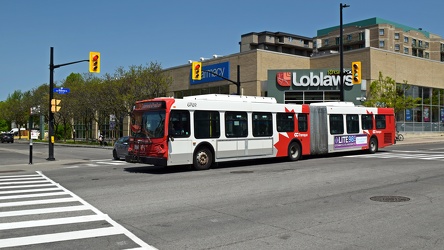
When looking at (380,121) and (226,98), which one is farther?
(380,121)

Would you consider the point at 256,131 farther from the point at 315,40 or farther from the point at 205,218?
the point at 315,40

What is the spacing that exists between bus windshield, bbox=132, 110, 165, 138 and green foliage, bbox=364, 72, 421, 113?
30.3 metres

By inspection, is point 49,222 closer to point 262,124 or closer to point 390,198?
point 390,198

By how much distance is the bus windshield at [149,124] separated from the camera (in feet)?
53.0

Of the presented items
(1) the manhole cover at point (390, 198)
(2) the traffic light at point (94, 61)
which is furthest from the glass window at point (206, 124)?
(2) the traffic light at point (94, 61)

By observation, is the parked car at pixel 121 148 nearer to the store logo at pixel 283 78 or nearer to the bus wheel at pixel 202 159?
the bus wheel at pixel 202 159

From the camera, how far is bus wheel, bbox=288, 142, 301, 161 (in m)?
21.0

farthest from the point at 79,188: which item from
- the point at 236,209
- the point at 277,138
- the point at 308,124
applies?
the point at 308,124

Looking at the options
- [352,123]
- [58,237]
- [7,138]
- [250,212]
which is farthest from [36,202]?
[7,138]

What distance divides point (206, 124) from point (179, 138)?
5.02 feet

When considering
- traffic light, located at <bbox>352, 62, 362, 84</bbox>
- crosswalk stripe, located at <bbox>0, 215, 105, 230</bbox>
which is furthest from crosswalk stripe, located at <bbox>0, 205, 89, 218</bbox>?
traffic light, located at <bbox>352, 62, 362, 84</bbox>

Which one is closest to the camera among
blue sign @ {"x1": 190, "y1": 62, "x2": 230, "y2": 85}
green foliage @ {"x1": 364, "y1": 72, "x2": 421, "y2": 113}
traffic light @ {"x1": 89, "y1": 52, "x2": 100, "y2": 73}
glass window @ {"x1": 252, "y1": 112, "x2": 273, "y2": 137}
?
glass window @ {"x1": 252, "y1": 112, "x2": 273, "y2": 137}

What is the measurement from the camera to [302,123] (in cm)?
2173

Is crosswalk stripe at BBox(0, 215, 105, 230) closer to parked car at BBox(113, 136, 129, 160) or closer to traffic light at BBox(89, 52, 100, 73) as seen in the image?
parked car at BBox(113, 136, 129, 160)
